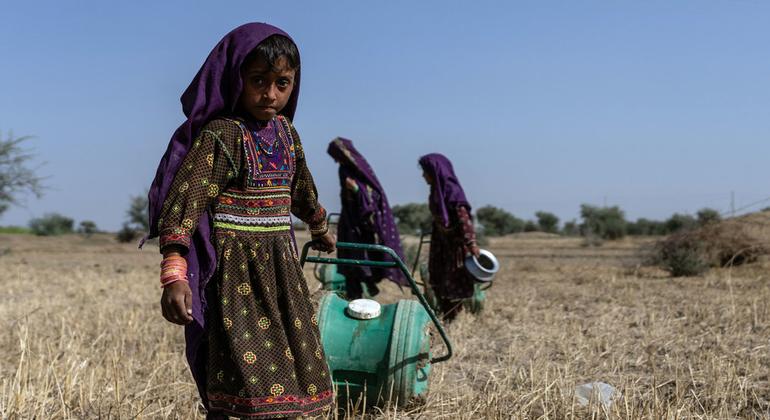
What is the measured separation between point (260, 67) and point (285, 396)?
113 cm

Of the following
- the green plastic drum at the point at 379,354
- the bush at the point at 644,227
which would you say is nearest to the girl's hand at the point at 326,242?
the green plastic drum at the point at 379,354

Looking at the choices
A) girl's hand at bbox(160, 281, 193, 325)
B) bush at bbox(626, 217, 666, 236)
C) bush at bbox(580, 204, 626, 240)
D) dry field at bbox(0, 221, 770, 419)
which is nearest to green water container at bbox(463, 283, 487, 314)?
dry field at bbox(0, 221, 770, 419)

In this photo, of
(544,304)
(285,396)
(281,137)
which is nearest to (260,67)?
(281,137)

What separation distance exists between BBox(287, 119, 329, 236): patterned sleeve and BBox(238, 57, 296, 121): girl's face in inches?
9.1

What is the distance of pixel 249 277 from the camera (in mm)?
2881

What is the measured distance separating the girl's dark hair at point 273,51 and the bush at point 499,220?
49.3 m

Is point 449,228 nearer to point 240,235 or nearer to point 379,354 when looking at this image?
point 379,354

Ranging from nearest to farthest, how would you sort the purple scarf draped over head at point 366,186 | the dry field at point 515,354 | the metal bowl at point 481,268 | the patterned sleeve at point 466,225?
the dry field at point 515,354 < the metal bowl at point 481,268 < the patterned sleeve at point 466,225 < the purple scarf draped over head at point 366,186

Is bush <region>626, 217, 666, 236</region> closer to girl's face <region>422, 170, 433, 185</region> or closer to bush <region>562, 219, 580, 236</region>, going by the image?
bush <region>562, 219, 580, 236</region>

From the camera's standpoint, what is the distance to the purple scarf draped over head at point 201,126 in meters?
2.78

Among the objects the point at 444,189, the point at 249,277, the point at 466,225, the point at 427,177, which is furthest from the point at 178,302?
the point at 427,177

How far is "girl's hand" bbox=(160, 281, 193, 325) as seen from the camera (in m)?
2.62

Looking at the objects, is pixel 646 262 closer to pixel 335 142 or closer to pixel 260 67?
pixel 335 142

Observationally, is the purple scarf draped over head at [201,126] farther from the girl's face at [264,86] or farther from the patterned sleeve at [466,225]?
the patterned sleeve at [466,225]
